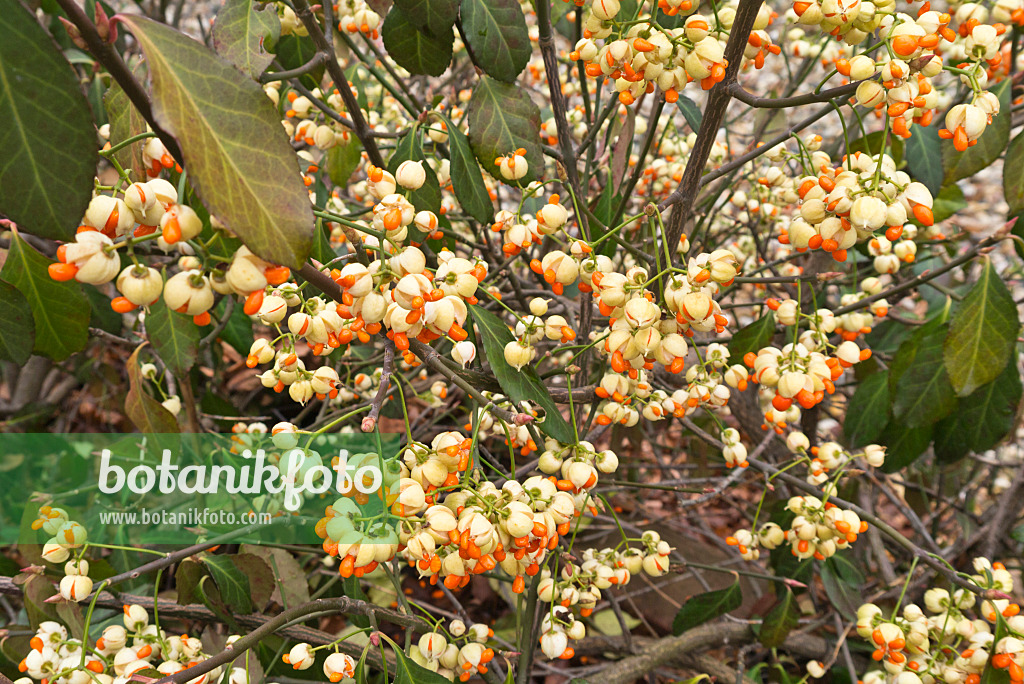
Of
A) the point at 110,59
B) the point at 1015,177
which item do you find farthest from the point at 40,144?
the point at 1015,177

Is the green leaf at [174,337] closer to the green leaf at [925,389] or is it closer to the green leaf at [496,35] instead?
the green leaf at [496,35]

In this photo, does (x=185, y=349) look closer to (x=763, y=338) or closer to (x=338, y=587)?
(x=338, y=587)

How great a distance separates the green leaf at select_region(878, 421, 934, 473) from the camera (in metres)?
1.20

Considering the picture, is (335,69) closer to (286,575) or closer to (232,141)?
(232,141)

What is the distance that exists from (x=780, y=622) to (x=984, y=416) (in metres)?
0.51

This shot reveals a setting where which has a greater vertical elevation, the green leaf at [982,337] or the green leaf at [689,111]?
the green leaf at [689,111]

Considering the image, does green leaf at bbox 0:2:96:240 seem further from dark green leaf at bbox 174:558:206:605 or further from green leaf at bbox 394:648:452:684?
dark green leaf at bbox 174:558:206:605

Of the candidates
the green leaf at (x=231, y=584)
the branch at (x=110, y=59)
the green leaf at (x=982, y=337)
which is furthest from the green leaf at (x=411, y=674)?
the green leaf at (x=982, y=337)

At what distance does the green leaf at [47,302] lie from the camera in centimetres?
72

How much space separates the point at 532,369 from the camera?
26.2 inches

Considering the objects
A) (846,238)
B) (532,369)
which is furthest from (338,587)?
(846,238)

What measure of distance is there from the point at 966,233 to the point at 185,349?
1476mm

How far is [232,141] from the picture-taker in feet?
1.34

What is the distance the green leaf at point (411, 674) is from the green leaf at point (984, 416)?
1014 millimetres
